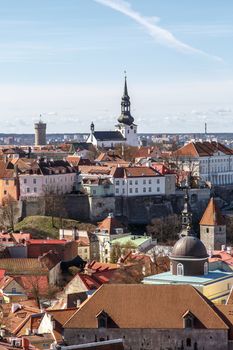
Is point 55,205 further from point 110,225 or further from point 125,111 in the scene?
point 125,111

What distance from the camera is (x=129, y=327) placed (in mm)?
33781

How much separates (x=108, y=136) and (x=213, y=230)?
50.8m

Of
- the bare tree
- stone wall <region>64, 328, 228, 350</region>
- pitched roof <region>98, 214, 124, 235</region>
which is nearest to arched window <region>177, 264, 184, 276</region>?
stone wall <region>64, 328, 228, 350</region>

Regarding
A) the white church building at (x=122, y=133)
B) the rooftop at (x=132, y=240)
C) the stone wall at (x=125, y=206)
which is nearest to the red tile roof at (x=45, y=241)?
the rooftop at (x=132, y=240)

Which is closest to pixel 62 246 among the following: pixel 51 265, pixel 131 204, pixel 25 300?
pixel 51 265

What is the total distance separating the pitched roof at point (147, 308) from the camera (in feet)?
111

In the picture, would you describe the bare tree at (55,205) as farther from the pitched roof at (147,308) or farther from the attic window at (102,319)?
the attic window at (102,319)

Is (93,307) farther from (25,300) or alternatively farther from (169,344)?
(25,300)

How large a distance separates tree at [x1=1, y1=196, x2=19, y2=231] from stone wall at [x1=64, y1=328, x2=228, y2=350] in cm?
3963

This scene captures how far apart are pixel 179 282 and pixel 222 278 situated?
221 centimetres

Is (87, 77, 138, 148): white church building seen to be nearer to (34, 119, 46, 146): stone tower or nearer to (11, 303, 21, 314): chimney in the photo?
(34, 119, 46, 146): stone tower

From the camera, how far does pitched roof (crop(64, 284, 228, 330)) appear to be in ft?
111

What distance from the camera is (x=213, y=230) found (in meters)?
69.2

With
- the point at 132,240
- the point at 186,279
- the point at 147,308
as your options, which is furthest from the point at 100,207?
the point at 147,308
